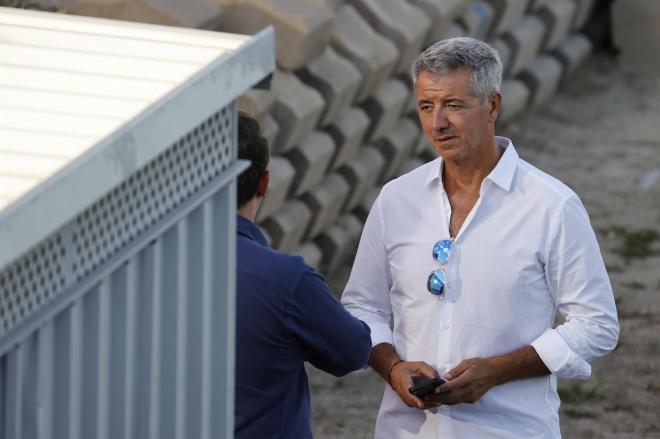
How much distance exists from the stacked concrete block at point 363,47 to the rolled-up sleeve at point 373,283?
11.5ft

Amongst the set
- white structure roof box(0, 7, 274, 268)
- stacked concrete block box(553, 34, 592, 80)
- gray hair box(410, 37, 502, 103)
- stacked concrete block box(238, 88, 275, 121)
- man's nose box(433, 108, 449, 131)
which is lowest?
stacked concrete block box(553, 34, 592, 80)

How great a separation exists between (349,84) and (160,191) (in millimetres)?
4411

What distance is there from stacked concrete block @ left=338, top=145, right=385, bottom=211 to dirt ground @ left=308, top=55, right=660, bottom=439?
0.48 m

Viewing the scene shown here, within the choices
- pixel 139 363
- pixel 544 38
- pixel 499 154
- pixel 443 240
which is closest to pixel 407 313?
pixel 443 240

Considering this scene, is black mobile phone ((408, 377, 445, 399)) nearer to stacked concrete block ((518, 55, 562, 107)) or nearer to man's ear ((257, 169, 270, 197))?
man's ear ((257, 169, 270, 197))

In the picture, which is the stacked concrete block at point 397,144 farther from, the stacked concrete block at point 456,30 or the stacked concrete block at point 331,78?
the stacked concrete block at point 331,78

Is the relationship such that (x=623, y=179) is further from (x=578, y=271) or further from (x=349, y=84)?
(x=578, y=271)

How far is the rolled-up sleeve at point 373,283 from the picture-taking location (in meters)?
3.67

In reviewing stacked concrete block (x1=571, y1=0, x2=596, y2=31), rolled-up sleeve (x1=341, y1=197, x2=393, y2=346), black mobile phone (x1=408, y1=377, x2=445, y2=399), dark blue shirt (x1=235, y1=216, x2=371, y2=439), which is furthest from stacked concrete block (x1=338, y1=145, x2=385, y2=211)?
dark blue shirt (x1=235, y1=216, x2=371, y2=439)

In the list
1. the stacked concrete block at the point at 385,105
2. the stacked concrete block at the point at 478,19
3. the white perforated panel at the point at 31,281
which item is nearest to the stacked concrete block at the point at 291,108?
the stacked concrete block at the point at 385,105

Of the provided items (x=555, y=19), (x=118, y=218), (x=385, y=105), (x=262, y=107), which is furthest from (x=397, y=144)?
(x=118, y=218)

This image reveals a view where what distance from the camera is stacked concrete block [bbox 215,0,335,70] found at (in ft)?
20.6

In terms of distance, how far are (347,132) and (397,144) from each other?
68 cm

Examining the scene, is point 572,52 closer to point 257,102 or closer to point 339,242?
point 339,242
